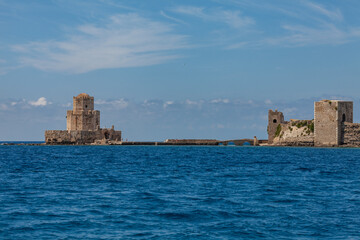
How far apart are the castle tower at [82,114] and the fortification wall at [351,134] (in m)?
54.6

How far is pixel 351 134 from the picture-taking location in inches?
3401

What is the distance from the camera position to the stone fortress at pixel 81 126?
4363 inches

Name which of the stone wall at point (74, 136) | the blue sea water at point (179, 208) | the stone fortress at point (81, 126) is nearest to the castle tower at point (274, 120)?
the stone fortress at point (81, 126)

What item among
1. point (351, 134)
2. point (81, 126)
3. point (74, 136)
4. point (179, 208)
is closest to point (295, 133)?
point (351, 134)

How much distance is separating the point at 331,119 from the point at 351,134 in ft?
15.0

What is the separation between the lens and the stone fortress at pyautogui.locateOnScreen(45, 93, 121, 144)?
4363 inches

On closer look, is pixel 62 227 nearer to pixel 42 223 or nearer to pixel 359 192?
pixel 42 223

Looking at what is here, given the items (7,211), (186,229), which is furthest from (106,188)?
(186,229)

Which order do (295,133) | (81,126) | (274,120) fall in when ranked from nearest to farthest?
1. (295,133)
2. (274,120)
3. (81,126)

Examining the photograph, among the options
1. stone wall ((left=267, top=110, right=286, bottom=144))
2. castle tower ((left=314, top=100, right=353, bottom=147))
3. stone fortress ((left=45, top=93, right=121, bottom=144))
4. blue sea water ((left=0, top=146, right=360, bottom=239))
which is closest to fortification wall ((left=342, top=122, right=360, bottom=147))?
castle tower ((left=314, top=100, right=353, bottom=147))

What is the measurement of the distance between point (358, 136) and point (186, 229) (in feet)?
253

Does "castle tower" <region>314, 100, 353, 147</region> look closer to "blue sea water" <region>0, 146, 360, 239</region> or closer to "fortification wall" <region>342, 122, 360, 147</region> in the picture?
"fortification wall" <region>342, 122, 360, 147</region>

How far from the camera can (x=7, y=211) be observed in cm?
1948

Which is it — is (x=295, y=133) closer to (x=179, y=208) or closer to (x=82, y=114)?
(x=82, y=114)
